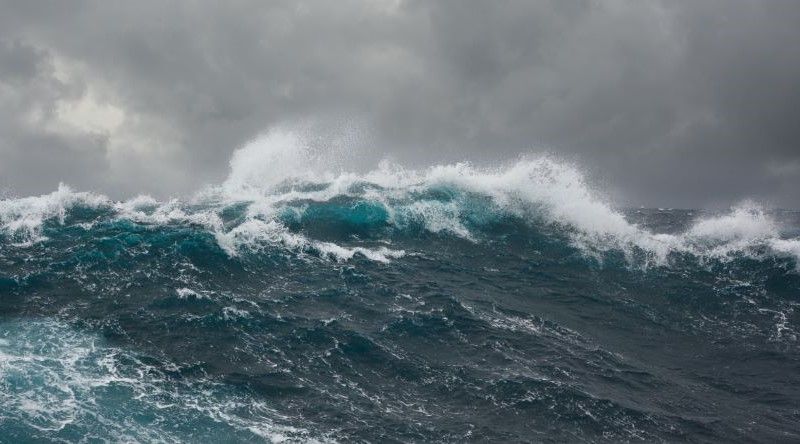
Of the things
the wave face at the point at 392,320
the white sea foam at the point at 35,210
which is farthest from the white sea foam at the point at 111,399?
the white sea foam at the point at 35,210

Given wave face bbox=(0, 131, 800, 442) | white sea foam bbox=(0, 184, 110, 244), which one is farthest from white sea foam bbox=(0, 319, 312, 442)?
white sea foam bbox=(0, 184, 110, 244)

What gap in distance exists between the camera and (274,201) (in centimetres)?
9719

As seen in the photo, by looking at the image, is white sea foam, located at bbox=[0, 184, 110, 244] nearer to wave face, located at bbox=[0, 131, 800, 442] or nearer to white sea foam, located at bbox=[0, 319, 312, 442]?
wave face, located at bbox=[0, 131, 800, 442]

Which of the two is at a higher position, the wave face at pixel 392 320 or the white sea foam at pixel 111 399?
the wave face at pixel 392 320

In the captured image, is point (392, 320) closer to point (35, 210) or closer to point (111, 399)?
point (111, 399)

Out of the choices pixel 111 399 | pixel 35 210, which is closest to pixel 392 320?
pixel 111 399

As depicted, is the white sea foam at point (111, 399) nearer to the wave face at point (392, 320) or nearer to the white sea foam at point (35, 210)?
the wave face at point (392, 320)

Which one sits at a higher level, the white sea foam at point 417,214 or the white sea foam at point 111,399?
the white sea foam at point 417,214

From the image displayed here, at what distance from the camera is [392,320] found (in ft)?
194

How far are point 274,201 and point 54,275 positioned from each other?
3965 cm

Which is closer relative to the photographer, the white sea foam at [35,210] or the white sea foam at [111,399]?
the white sea foam at [111,399]

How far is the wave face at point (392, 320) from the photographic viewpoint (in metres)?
41.7

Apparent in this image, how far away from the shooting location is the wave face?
137 ft

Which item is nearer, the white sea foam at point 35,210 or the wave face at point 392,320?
the wave face at point 392,320
